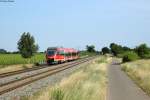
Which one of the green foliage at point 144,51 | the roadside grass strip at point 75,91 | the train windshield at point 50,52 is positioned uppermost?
the green foliage at point 144,51

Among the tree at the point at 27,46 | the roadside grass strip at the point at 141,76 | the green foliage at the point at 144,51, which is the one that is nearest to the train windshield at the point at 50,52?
the tree at the point at 27,46

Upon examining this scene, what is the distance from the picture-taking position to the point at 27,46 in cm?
7494

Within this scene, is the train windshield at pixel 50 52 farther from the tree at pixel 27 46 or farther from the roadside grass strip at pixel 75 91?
the roadside grass strip at pixel 75 91

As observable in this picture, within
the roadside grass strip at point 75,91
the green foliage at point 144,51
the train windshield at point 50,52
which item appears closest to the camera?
the roadside grass strip at point 75,91

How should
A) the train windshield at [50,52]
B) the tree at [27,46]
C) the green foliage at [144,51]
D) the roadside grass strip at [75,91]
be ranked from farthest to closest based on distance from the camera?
the green foliage at [144,51], the tree at [27,46], the train windshield at [50,52], the roadside grass strip at [75,91]

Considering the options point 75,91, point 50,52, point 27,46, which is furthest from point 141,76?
point 27,46


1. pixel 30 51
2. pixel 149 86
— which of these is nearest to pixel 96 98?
pixel 149 86

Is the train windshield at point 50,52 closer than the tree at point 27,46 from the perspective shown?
Yes

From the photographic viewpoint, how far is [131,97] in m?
18.8

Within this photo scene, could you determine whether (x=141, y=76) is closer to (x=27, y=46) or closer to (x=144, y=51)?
(x=27, y=46)

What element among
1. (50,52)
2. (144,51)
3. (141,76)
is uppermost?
(144,51)

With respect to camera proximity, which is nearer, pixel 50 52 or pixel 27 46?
pixel 50 52

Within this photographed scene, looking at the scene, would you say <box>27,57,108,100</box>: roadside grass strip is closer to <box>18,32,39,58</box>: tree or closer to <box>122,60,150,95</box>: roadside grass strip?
<box>122,60,150,95</box>: roadside grass strip

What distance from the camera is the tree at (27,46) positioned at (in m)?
72.9
